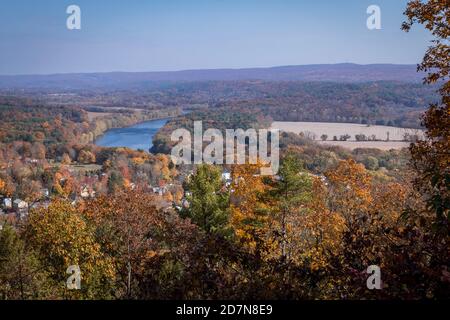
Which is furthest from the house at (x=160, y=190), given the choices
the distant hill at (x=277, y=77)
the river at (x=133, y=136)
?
the distant hill at (x=277, y=77)

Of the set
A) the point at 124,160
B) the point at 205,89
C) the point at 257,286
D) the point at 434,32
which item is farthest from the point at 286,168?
the point at 205,89

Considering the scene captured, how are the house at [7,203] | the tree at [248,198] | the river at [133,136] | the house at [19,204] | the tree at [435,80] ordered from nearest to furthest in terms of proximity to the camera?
1. the tree at [435,80]
2. the tree at [248,198]
3. the house at [19,204]
4. the house at [7,203]
5. the river at [133,136]

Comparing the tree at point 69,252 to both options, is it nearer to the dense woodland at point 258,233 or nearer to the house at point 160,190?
the dense woodland at point 258,233

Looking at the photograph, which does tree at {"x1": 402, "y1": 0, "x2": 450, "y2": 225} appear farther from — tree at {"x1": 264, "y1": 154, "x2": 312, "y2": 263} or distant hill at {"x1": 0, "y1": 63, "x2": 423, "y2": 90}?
distant hill at {"x1": 0, "y1": 63, "x2": 423, "y2": 90}

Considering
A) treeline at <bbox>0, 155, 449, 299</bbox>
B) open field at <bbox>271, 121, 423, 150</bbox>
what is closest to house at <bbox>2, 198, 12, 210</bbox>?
treeline at <bbox>0, 155, 449, 299</bbox>

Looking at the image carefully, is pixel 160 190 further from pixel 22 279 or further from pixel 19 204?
pixel 22 279

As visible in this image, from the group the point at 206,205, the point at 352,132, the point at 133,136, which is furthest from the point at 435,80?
the point at 133,136
